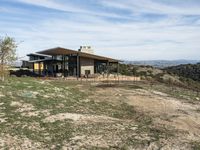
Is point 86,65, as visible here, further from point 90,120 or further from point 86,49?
point 90,120

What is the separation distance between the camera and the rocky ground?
22.2 metres

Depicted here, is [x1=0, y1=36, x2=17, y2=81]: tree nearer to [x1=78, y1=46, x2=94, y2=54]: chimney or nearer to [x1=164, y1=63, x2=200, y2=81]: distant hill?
[x1=78, y1=46, x2=94, y2=54]: chimney

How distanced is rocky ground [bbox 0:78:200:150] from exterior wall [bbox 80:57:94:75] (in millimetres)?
27663

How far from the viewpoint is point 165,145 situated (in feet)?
72.4

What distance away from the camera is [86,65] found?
69.9 m

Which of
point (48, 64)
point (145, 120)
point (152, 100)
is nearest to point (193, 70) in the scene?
point (48, 64)

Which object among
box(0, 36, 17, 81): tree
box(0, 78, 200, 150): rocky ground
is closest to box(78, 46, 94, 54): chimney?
box(0, 36, 17, 81): tree

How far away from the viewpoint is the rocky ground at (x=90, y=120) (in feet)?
72.7

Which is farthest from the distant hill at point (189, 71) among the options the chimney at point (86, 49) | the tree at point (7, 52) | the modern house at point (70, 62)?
the tree at point (7, 52)

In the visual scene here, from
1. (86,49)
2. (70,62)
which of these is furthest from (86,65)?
(86,49)

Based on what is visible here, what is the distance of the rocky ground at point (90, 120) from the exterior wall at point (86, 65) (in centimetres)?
2766

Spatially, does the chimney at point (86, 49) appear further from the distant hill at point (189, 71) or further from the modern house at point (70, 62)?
the distant hill at point (189, 71)

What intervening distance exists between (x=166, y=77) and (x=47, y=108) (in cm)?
5717

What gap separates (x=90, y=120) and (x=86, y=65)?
42845 mm
